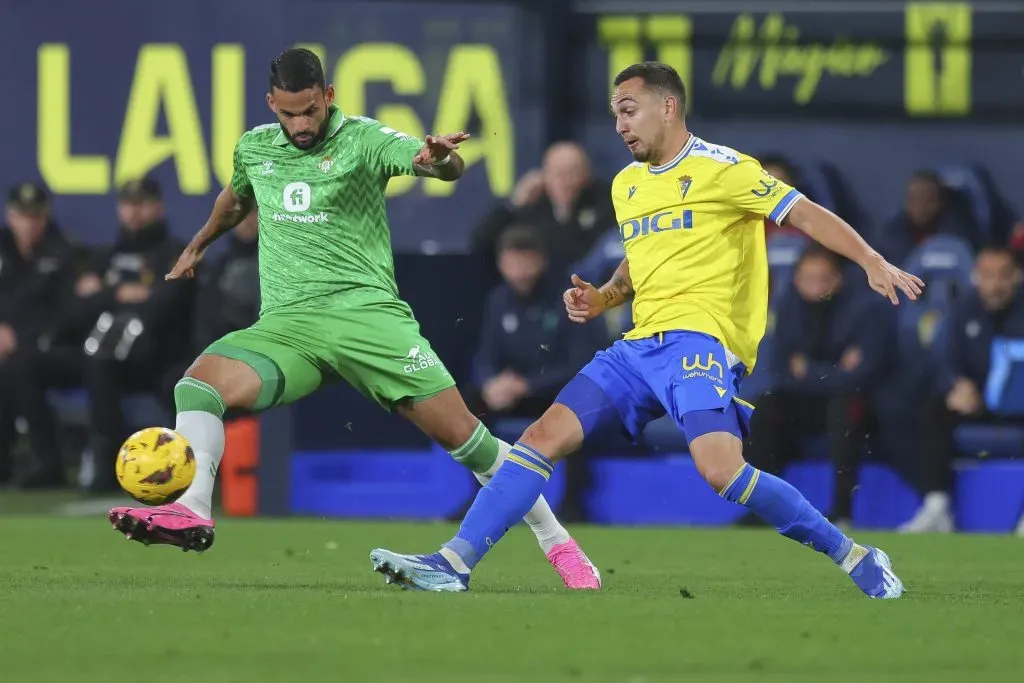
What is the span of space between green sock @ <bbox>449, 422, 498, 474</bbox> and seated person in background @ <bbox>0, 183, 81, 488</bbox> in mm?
7114

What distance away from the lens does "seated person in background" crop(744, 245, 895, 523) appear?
481 inches

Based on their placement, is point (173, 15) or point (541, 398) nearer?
point (541, 398)

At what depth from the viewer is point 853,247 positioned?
689cm

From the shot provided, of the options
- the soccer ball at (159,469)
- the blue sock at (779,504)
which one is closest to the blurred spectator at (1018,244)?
the blue sock at (779,504)

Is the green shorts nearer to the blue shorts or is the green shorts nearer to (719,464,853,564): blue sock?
the blue shorts

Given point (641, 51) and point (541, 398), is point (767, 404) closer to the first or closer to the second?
point (541, 398)

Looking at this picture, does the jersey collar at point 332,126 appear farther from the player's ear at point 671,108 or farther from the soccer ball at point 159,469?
the player's ear at point 671,108

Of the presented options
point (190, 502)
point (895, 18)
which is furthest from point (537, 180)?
point (190, 502)

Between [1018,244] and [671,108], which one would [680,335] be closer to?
[671,108]

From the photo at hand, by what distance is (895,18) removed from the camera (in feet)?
48.7

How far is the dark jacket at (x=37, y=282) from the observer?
49.1 ft

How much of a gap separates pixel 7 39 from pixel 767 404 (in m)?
7.33

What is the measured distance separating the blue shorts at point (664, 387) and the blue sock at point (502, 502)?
0.23 metres

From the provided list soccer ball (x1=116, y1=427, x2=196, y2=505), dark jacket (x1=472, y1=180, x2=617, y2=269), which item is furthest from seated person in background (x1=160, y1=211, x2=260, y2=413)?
soccer ball (x1=116, y1=427, x2=196, y2=505)
